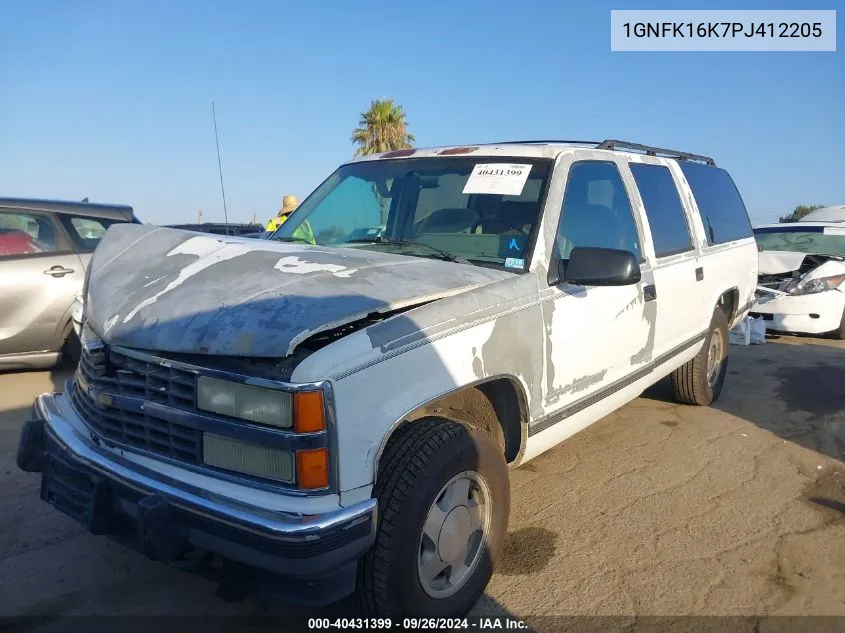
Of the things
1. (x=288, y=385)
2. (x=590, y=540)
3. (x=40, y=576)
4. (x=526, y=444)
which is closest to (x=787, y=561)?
(x=590, y=540)

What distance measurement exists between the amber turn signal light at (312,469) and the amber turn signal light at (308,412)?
72 millimetres

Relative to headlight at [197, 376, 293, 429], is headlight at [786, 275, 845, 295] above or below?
below

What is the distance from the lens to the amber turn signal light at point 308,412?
6.64ft

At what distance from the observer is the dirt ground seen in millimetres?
2820

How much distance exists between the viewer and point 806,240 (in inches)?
378

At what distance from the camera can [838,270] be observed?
8477 mm

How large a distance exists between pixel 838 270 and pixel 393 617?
327 inches

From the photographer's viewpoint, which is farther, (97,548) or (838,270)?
(838,270)

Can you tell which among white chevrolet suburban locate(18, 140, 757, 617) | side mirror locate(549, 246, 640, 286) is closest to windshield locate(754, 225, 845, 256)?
white chevrolet suburban locate(18, 140, 757, 617)

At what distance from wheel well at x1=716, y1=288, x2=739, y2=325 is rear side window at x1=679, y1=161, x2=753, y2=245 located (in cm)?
45

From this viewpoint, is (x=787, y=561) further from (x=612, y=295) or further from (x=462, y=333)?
(x=462, y=333)

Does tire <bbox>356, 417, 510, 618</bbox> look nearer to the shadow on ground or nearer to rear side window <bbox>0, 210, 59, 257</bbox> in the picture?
the shadow on ground

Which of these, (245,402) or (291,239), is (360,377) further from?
(291,239)

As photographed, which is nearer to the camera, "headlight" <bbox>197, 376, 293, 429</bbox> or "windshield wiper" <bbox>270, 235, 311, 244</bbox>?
"headlight" <bbox>197, 376, 293, 429</bbox>
